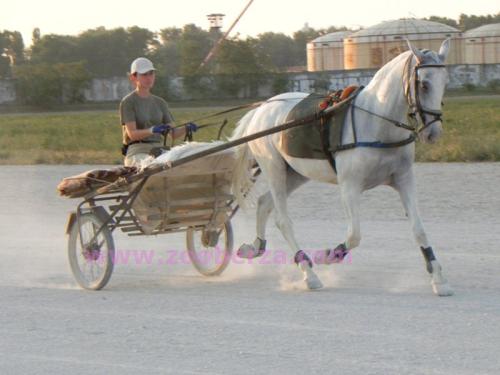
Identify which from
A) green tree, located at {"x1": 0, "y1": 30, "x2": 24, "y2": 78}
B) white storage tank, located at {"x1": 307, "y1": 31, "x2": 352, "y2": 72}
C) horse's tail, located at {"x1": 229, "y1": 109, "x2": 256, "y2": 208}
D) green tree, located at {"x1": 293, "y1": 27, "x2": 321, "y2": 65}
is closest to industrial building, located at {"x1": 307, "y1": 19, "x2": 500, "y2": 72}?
white storage tank, located at {"x1": 307, "y1": 31, "x2": 352, "y2": 72}

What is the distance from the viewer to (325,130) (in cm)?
780

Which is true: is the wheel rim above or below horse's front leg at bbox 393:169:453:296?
below

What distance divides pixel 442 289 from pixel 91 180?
2.90 m

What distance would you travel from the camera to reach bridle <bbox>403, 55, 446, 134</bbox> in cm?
696

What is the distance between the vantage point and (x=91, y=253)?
8.46 meters

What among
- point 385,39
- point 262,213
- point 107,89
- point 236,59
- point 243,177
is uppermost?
point 385,39

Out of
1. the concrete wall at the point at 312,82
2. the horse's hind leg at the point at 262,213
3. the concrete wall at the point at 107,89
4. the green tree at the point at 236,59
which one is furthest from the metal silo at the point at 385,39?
the horse's hind leg at the point at 262,213

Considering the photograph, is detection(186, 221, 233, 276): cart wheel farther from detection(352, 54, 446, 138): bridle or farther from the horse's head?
the horse's head

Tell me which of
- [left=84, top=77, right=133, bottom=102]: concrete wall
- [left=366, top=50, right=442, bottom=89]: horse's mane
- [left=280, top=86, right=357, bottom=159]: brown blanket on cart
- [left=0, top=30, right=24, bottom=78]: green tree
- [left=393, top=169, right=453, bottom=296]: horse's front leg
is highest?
[left=0, top=30, right=24, bottom=78]: green tree

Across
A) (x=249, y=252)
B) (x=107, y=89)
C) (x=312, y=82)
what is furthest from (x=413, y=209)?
(x=107, y=89)

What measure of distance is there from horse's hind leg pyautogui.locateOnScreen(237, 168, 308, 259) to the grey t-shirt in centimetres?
105

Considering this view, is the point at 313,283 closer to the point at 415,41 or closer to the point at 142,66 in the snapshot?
the point at 142,66

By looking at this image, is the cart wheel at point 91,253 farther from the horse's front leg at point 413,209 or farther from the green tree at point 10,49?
the green tree at point 10,49

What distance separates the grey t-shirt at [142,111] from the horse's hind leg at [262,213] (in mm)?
1053
